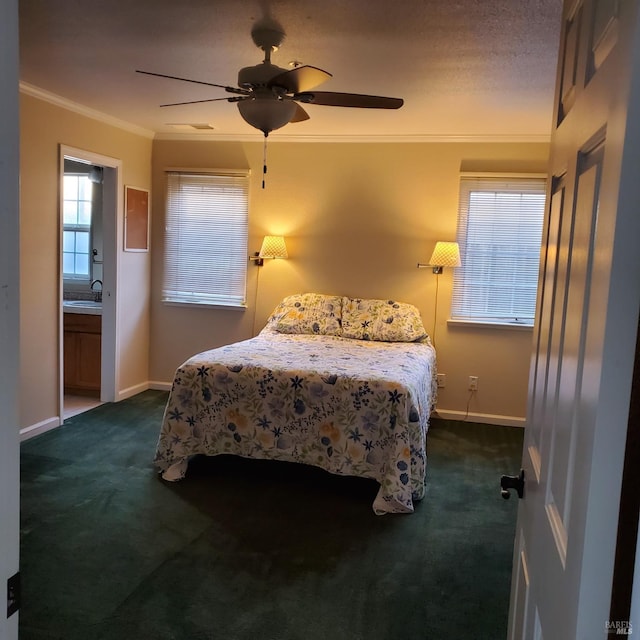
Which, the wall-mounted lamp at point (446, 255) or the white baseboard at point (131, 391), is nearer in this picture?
the wall-mounted lamp at point (446, 255)

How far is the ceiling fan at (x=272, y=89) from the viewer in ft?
8.63

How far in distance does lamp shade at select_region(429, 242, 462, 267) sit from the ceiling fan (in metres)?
1.97

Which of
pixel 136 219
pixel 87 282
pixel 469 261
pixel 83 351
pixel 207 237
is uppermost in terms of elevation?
pixel 136 219

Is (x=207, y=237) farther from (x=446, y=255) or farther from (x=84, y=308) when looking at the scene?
(x=446, y=255)

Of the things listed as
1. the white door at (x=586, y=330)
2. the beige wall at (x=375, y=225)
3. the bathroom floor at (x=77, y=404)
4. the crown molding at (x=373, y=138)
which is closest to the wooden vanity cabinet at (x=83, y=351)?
the bathroom floor at (x=77, y=404)

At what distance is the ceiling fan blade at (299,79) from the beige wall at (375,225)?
242cm

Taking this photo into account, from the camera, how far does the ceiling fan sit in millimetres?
2629

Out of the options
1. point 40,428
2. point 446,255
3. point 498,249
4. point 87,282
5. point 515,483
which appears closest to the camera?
point 515,483

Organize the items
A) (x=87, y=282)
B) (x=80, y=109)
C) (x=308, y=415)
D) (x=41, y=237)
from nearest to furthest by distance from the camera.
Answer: (x=308, y=415) → (x=41, y=237) → (x=80, y=109) → (x=87, y=282)

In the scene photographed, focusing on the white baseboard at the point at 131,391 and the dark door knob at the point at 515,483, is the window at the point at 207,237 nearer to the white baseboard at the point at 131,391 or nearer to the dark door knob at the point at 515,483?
the white baseboard at the point at 131,391

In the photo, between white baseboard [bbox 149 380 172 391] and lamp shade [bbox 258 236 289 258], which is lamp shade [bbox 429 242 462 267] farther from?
white baseboard [bbox 149 380 172 391]

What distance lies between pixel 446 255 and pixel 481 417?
1.49 metres

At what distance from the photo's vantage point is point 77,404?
507cm

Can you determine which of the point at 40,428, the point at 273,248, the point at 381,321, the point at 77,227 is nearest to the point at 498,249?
the point at 381,321
